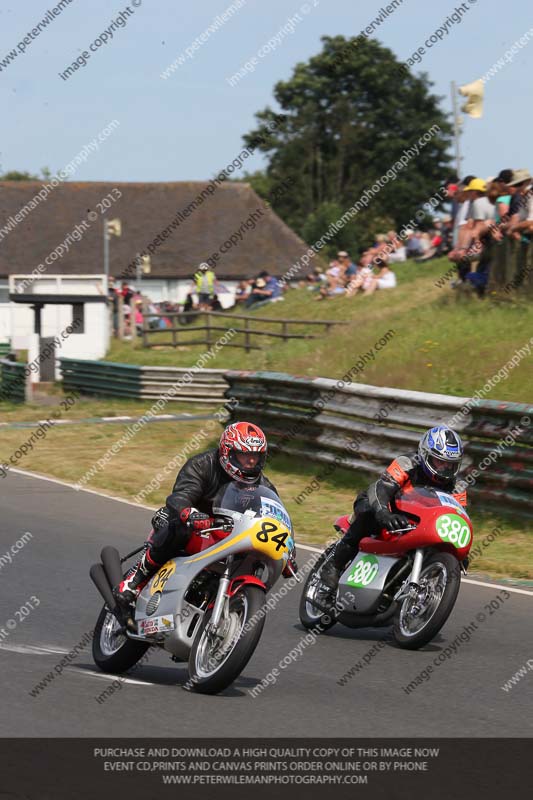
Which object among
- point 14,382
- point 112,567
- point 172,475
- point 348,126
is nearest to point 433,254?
point 14,382

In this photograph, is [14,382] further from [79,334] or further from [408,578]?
[408,578]

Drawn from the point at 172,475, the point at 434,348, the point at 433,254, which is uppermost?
the point at 434,348

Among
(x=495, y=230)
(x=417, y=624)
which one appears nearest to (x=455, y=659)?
(x=417, y=624)

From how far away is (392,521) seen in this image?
332 inches

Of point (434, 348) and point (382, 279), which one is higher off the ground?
point (434, 348)

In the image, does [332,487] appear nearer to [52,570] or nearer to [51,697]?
[52,570]

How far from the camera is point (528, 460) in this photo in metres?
12.5

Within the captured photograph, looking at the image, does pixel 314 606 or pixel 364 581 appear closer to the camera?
pixel 364 581

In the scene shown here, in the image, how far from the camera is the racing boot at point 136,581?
24.3ft

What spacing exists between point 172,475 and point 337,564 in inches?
325

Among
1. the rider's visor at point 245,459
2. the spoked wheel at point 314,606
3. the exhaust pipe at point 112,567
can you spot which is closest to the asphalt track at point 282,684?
the spoked wheel at point 314,606
